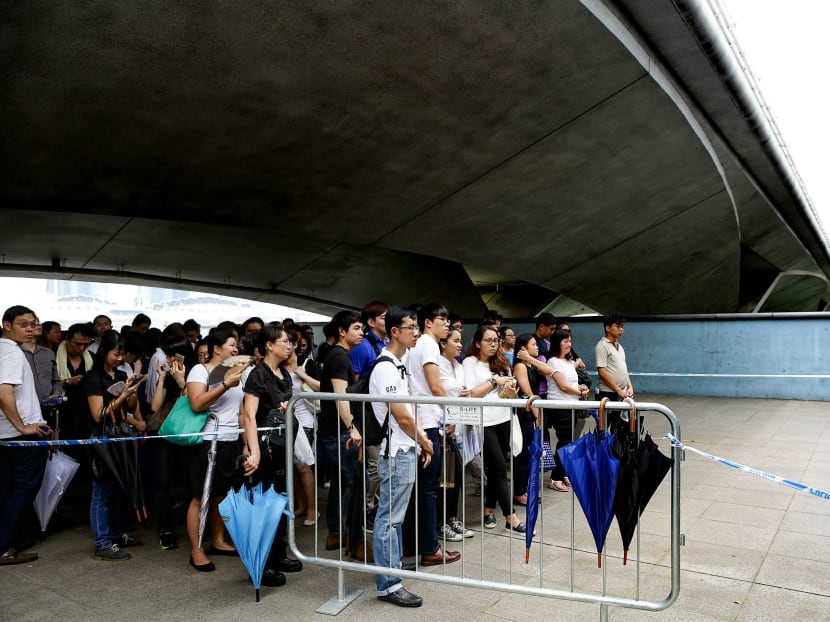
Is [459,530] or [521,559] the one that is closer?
[521,559]

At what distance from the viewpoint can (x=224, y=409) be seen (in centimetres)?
491

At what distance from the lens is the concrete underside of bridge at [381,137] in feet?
27.5

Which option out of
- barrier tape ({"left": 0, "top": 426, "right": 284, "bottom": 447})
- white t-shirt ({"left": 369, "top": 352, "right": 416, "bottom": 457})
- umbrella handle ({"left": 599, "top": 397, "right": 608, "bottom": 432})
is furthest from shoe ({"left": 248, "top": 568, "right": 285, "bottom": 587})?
umbrella handle ({"left": 599, "top": 397, "right": 608, "bottom": 432})

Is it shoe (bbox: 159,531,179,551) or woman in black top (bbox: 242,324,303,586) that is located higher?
woman in black top (bbox: 242,324,303,586)

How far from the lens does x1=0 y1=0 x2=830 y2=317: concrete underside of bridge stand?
8.37 metres

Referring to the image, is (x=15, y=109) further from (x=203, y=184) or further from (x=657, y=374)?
(x=657, y=374)

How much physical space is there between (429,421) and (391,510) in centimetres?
76

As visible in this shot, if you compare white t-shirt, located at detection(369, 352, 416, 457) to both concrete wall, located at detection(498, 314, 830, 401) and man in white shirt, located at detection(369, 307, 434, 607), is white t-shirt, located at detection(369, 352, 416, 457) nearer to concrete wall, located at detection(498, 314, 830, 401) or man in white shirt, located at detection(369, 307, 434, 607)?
man in white shirt, located at detection(369, 307, 434, 607)

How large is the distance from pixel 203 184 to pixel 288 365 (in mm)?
7697

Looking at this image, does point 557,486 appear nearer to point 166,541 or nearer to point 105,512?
point 166,541

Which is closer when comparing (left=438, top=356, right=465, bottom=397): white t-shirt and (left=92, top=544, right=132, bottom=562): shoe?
(left=92, top=544, right=132, bottom=562): shoe

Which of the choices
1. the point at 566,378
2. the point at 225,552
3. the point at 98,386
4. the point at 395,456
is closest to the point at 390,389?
the point at 395,456

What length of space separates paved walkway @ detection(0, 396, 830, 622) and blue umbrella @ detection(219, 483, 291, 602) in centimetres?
25

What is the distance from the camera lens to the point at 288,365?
210 inches
